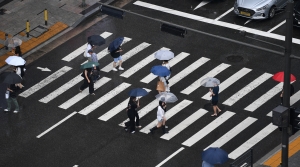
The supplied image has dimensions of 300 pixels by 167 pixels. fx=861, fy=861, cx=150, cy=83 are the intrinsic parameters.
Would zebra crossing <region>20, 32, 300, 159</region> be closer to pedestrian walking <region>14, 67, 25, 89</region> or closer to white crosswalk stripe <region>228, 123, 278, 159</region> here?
white crosswalk stripe <region>228, 123, 278, 159</region>

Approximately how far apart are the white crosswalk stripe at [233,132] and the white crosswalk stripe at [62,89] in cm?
797

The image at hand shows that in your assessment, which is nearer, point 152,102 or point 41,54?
point 152,102

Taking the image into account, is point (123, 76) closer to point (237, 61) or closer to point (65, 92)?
point (65, 92)

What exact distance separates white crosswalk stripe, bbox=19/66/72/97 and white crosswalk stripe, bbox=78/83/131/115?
9.69ft

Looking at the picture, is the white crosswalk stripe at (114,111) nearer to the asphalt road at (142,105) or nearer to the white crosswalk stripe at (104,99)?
the asphalt road at (142,105)

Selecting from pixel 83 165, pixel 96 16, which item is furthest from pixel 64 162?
pixel 96 16

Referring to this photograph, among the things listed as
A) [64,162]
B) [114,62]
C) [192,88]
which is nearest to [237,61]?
[192,88]

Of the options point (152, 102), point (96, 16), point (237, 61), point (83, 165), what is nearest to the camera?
point (83, 165)

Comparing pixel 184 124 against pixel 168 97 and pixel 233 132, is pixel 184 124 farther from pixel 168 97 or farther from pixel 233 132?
pixel 233 132

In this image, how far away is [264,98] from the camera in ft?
123

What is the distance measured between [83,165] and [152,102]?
5.32m

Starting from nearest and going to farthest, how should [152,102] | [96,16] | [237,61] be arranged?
[152,102] < [237,61] < [96,16]

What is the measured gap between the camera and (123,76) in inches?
1559

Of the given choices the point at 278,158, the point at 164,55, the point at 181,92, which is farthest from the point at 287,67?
the point at 181,92
